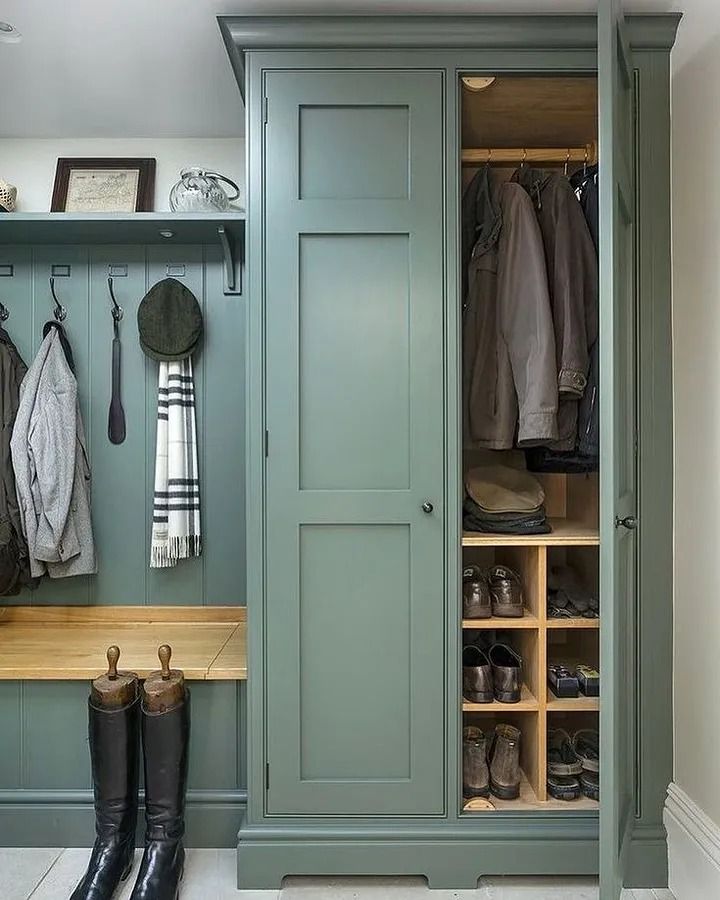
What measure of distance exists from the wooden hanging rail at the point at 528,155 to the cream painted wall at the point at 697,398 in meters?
0.39

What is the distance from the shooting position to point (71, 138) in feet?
9.05

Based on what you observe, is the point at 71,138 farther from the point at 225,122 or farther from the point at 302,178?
the point at 302,178

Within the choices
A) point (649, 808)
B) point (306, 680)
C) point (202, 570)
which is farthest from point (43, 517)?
point (649, 808)

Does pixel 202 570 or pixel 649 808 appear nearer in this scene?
pixel 649 808

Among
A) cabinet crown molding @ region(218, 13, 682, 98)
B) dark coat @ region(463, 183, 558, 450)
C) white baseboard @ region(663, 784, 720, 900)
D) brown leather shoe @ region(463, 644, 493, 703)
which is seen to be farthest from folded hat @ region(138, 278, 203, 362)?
white baseboard @ region(663, 784, 720, 900)

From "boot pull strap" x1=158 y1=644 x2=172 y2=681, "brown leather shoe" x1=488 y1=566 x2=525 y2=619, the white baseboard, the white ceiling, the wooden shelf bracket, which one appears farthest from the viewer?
the wooden shelf bracket

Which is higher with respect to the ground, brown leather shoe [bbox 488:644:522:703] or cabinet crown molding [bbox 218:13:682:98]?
cabinet crown molding [bbox 218:13:682:98]

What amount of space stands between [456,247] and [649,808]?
166 cm

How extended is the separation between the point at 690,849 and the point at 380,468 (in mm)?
1293

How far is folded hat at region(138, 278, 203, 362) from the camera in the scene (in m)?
2.61

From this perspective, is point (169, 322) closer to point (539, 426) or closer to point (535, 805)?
Answer: point (539, 426)

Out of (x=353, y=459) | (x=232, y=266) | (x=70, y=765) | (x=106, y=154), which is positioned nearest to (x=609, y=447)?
(x=353, y=459)

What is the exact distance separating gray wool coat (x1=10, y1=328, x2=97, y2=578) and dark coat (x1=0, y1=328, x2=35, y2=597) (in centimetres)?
3

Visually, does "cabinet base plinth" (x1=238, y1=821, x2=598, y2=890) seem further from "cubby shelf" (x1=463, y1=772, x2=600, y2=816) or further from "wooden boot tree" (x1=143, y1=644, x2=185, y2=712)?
"wooden boot tree" (x1=143, y1=644, x2=185, y2=712)
